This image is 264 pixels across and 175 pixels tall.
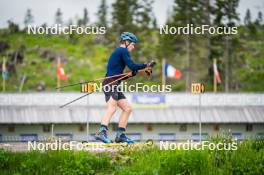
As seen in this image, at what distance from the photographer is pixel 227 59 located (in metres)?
58.7

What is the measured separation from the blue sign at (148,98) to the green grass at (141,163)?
1071 inches

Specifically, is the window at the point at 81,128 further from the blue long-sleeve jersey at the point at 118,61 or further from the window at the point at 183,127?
the blue long-sleeve jersey at the point at 118,61

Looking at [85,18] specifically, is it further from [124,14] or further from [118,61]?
[118,61]

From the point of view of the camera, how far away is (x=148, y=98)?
132ft

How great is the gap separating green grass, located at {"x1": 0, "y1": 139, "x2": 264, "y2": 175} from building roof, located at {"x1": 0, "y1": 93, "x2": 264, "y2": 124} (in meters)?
25.8

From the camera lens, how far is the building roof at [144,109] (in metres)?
38.5

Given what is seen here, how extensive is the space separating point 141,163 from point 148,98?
28466 mm

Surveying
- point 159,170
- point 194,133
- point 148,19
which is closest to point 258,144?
point 159,170

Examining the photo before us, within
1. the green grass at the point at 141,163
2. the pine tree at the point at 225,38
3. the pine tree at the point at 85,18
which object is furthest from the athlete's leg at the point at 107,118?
the pine tree at the point at 85,18

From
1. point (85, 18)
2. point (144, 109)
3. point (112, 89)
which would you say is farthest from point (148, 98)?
point (85, 18)

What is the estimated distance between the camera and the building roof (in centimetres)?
3847

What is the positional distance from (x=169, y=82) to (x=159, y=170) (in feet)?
190

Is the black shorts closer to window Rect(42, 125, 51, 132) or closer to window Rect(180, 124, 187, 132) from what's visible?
window Rect(42, 125, 51, 132)

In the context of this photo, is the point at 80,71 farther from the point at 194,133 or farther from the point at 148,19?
the point at 194,133
